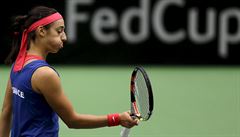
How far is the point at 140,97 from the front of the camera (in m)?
4.10

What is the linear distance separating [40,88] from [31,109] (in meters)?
0.15

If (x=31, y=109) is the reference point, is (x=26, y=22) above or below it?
above

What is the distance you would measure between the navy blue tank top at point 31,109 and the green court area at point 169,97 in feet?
9.71

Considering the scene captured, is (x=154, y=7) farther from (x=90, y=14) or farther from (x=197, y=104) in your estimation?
(x=197, y=104)

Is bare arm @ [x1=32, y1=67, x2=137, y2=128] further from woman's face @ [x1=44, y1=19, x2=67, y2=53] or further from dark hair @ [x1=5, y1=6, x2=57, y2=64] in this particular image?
dark hair @ [x1=5, y1=6, x2=57, y2=64]

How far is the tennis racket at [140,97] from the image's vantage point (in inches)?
150

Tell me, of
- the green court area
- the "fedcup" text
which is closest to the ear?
the green court area

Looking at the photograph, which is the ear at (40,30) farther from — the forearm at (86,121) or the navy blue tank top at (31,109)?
the forearm at (86,121)

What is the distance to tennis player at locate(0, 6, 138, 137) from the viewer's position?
380 cm

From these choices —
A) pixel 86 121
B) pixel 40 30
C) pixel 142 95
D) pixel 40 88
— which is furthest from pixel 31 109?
pixel 142 95

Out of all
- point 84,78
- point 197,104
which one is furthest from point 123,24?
point 197,104

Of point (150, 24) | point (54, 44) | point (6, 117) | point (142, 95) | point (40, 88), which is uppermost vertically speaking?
point (54, 44)

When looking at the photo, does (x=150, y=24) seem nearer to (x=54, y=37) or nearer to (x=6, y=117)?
(x=6, y=117)

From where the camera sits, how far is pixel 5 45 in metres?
11.6
